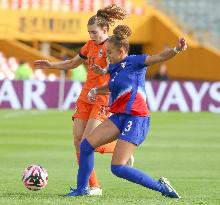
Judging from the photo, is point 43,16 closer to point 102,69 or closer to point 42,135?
point 42,135

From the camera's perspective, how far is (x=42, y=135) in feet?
66.4

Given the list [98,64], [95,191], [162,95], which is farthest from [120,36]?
[162,95]

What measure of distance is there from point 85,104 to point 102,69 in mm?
836

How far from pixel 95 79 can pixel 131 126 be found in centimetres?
141

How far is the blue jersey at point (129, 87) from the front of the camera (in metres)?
9.78

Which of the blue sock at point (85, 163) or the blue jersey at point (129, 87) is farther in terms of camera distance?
the blue sock at point (85, 163)

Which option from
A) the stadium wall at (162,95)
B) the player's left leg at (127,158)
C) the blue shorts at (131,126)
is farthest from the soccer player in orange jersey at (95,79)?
the stadium wall at (162,95)

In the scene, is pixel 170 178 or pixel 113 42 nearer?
pixel 113 42

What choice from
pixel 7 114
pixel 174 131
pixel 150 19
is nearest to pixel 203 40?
pixel 150 19

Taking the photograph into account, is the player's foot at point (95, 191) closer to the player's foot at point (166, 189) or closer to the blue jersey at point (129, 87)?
the player's foot at point (166, 189)

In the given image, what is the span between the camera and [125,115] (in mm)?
9812

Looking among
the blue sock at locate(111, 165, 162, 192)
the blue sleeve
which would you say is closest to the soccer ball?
the blue sock at locate(111, 165, 162, 192)

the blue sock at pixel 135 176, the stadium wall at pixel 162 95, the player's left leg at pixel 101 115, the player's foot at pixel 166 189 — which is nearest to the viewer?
the blue sock at pixel 135 176

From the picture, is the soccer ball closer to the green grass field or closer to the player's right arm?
the green grass field
